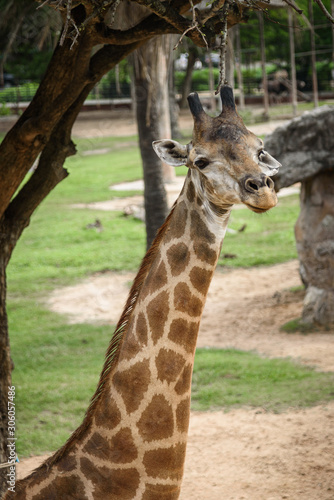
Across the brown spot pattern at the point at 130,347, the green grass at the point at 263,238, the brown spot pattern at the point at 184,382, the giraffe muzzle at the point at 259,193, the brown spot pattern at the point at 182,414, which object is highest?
the giraffe muzzle at the point at 259,193

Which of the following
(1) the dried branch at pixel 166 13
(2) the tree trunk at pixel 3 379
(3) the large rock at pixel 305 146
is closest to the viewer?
(1) the dried branch at pixel 166 13

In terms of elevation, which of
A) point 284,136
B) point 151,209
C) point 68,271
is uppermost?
point 284,136

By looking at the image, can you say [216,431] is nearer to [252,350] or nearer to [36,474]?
[252,350]

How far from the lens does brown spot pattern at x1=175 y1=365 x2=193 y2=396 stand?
3420mm

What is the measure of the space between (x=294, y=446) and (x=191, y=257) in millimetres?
3387

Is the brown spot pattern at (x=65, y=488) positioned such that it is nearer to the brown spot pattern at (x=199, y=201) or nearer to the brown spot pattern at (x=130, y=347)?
the brown spot pattern at (x=130, y=347)

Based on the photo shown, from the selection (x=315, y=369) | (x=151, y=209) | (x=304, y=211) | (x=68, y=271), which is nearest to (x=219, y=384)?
(x=315, y=369)

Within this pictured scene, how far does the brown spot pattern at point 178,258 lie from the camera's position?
341 centimetres

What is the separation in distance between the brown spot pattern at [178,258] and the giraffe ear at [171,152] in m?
0.43

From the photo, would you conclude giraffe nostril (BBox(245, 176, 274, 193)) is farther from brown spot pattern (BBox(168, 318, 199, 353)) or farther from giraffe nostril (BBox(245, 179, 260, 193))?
brown spot pattern (BBox(168, 318, 199, 353))

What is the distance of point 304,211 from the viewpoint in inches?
388

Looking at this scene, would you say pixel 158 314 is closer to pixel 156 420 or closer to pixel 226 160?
pixel 156 420

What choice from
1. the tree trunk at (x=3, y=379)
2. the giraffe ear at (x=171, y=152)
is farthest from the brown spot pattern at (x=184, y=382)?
the tree trunk at (x=3, y=379)

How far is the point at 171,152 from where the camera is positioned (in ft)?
10.9
